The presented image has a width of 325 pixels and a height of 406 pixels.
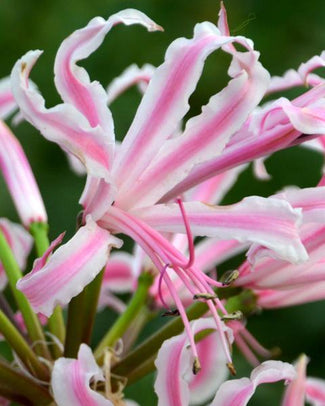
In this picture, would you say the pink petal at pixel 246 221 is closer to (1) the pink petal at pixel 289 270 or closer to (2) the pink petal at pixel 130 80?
(1) the pink petal at pixel 289 270

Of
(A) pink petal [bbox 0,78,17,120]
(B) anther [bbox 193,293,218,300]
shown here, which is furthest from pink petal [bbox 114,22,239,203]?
(A) pink petal [bbox 0,78,17,120]

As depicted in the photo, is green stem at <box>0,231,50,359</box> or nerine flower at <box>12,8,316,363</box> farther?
green stem at <box>0,231,50,359</box>

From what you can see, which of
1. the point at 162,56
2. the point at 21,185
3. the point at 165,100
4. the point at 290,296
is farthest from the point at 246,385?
the point at 162,56

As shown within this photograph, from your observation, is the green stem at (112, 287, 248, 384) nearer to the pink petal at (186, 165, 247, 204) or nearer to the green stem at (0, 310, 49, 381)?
the green stem at (0, 310, 49, 381)

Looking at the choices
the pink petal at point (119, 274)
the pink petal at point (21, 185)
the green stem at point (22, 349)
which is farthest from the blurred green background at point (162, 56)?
the green stem at point (22, 349)

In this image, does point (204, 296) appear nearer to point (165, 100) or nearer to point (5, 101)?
point (165, 100)

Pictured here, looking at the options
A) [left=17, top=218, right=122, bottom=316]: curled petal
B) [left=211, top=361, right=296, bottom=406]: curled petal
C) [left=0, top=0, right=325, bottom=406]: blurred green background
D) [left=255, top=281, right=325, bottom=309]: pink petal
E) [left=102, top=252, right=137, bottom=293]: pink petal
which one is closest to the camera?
[left=17, top=218, right=122, bottom=316]: curled petal
